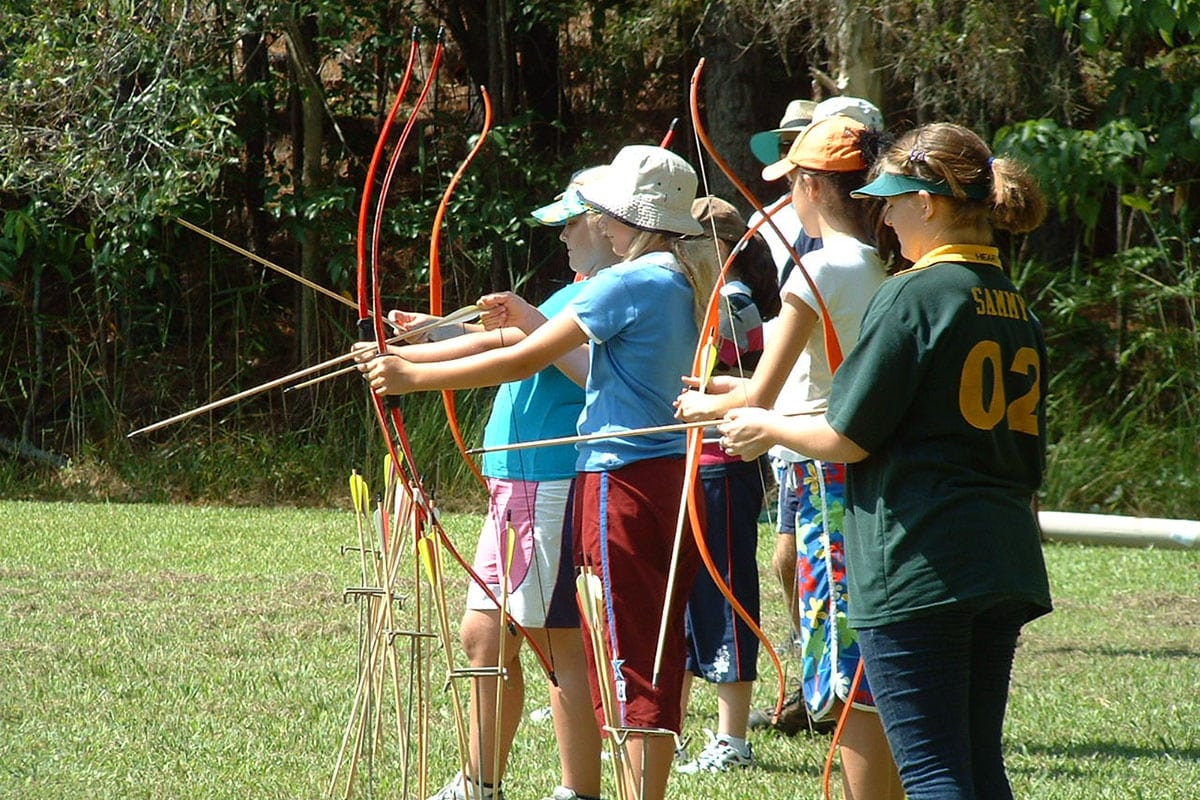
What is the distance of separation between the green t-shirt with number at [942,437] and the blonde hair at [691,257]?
69cm

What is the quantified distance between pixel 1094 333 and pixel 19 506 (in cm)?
645

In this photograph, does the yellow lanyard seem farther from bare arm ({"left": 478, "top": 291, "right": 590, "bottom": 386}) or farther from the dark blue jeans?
bare arm ({"left": 478, "top": 291, "right": 590, "bottom": 386})

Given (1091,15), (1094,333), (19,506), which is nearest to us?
A: (1091,15)

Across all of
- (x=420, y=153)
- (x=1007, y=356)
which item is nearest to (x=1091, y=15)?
(x=1007, y=356)

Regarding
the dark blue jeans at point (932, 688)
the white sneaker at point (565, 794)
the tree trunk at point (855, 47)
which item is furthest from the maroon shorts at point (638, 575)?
the tree trunk at point (855, 47)

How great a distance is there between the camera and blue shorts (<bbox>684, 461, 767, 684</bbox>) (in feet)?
11.5

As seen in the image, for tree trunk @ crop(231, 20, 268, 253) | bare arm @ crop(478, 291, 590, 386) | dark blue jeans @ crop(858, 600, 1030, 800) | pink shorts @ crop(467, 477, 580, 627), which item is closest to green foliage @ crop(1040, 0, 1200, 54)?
bare arm @ crop(478, 291, 590, 386)

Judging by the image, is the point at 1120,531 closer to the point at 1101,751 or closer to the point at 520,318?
the point at 1101,751

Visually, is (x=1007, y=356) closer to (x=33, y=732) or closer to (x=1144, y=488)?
(x=33, y=732)

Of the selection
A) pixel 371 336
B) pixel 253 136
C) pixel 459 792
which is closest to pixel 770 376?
pixel 371 336

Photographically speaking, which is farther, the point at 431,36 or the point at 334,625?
the point at 431,36

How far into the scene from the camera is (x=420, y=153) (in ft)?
32.4

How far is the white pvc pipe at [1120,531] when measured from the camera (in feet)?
22.5

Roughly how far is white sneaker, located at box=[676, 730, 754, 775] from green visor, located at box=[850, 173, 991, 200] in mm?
1708
